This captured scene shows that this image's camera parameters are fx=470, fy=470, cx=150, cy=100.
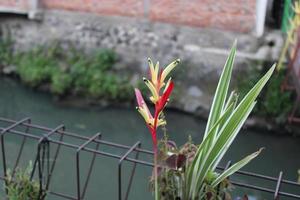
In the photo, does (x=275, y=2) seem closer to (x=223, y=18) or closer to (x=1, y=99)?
(x=223, y=18)

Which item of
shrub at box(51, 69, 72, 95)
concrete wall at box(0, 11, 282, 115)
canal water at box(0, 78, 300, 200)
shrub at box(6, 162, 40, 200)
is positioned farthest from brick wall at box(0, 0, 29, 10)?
shrub at box(6, 162, 40, 200)

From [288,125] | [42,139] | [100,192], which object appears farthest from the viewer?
[288,125]

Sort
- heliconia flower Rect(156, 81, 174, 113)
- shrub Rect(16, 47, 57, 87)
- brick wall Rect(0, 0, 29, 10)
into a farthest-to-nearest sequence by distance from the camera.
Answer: brick wall Rect(0, 0, 29, 10) → shrub Rect(16, 47, 57, 87) → heliconia flower Rect(156, 81, 174, 113)

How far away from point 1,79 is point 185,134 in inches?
114

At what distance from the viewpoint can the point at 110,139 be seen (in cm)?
526

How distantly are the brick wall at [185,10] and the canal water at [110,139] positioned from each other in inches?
→ 49.6

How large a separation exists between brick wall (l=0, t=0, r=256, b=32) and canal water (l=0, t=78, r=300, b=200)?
4.13 feet

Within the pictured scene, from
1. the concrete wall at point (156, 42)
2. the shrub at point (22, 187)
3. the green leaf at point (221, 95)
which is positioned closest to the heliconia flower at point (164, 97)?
the green leaf at point (221, 95)

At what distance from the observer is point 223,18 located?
19.3 feet

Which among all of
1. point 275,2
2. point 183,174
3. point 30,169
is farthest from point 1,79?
point 183,174

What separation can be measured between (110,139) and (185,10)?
1991mm

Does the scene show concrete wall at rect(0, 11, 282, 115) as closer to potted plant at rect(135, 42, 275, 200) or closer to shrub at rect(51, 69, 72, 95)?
shrub at rect(51, 69, 72, 95)

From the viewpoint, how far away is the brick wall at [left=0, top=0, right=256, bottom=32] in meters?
5.80

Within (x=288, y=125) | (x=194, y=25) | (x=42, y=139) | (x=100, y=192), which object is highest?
(x=194, y=25)
